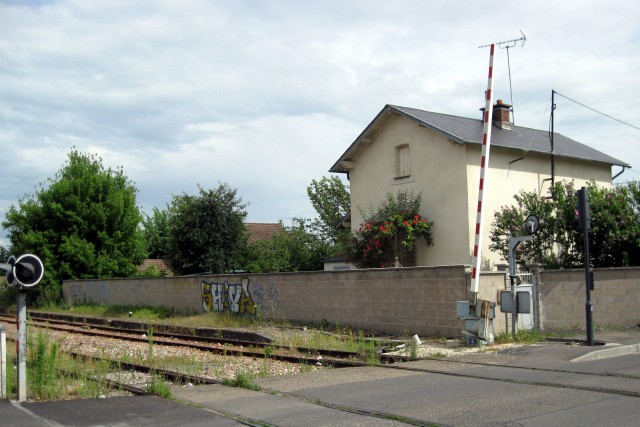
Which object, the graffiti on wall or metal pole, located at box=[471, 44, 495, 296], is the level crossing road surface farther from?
the graffiti on wall

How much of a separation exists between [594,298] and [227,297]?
1296cm

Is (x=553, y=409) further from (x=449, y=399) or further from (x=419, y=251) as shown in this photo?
(x=419, y=251)

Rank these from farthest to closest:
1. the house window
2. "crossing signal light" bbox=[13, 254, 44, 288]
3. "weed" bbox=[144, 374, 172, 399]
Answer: the house window, "weed" bbox=[144, 374, 172, 399], "crossing signal light" bbox=[13, 254, 44, 288]

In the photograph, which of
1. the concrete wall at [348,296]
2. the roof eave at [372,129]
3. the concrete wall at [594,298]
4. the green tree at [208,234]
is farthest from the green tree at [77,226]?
the concrete wall at [594,298]

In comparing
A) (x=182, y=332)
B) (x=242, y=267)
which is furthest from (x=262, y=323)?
(x=242, y=267)

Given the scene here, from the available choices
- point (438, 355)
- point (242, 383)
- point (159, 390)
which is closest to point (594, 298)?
point (438, 355)

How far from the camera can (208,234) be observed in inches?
1478

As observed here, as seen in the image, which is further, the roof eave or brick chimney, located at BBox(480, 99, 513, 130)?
brick chimney, located at BBox(480, 99, 513, 130)

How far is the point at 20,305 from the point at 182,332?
13.2 meters

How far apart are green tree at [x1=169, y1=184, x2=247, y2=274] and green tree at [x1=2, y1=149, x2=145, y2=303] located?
3372 millimetres

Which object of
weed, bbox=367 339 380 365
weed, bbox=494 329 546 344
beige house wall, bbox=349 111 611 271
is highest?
beige house wall, bbox=349 111 611 271

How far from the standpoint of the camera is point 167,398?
9.36 m

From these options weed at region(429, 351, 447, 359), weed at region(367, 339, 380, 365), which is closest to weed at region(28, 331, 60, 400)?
weed at region(367, 339, 380, 365)

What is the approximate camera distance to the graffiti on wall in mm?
24281
